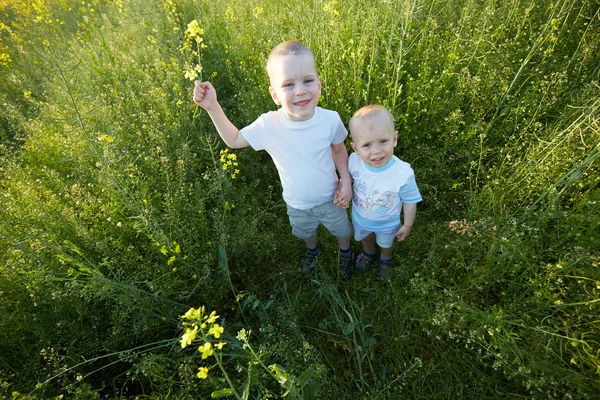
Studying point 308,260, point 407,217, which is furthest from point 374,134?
point 308,260

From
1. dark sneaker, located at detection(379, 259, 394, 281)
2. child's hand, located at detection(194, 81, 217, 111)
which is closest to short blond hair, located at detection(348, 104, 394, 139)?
child's hand, located at detection(194, 81, 217, 111)

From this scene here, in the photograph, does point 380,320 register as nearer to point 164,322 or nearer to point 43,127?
point 164,322

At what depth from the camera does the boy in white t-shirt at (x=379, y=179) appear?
1849 millimetres

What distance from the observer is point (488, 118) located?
115 inches

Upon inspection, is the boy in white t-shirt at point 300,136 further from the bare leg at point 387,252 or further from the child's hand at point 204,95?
the bare leg at point 387,252

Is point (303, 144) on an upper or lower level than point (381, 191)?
upper

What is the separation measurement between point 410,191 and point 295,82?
35.5 inches

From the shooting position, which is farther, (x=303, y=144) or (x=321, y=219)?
(x=321, y=219)

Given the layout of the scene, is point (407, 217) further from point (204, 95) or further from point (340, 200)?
point (204, 95)

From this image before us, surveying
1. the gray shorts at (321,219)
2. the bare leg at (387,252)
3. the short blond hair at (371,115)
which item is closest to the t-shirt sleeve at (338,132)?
the short blond hair at (371,115)

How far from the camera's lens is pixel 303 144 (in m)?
1.92

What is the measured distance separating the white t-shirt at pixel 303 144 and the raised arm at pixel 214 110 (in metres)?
0.06

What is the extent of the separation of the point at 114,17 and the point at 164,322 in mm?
5797

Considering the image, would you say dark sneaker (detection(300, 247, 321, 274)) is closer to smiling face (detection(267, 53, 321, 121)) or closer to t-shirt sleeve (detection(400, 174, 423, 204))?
t-shirt sleeve (detection(400, 174, 423, 204))
